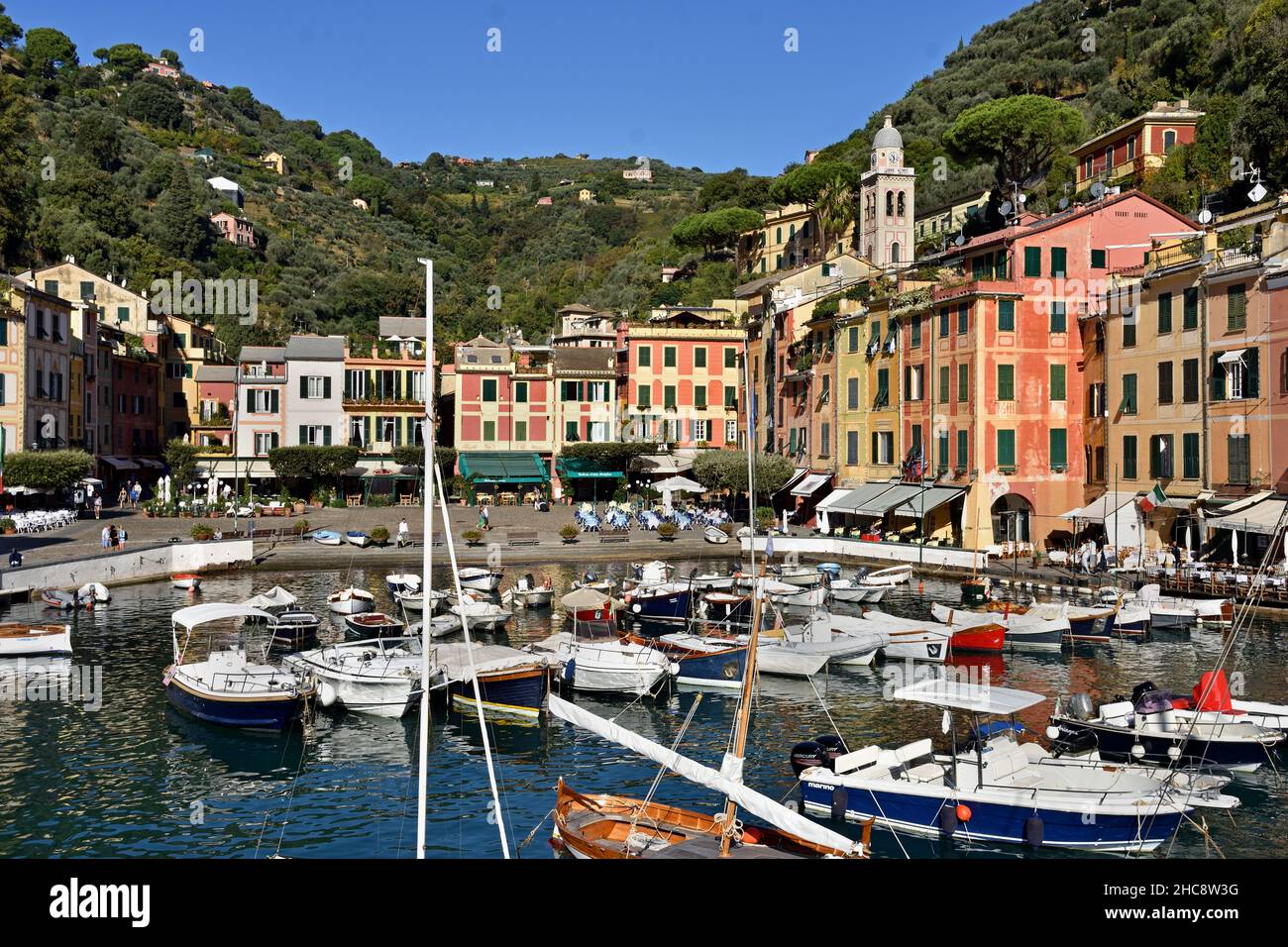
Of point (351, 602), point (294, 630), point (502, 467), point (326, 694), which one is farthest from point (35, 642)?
point (502, 467)

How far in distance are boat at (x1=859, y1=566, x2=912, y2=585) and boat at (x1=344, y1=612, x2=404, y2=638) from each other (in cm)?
2205

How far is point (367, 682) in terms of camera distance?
98.1 feet

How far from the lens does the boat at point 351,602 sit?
43938 millimetres

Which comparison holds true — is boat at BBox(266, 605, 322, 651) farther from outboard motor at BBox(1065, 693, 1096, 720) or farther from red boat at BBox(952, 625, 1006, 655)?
outboard motor at BBox(1065, 693, 1096, 720)

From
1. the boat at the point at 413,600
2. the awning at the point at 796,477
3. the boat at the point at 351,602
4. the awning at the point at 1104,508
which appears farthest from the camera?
the awning at the point at 796,477

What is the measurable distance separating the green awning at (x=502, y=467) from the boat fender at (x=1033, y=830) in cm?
6328

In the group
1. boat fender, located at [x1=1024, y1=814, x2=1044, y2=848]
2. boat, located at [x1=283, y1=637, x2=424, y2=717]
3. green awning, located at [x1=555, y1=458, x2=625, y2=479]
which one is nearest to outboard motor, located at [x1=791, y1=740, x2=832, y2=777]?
boat fender, located at [x1=1024, y1=814, x2=1044, y2=848]

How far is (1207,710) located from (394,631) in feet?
86.1

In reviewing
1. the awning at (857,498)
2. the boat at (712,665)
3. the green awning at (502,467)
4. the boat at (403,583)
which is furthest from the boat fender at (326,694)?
the green awning at (502,467)

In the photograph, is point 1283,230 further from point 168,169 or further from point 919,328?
point 168,169

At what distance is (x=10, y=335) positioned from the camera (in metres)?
65.6

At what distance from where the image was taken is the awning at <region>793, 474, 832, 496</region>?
233 ft

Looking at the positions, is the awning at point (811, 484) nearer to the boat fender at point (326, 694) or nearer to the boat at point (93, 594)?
the boat at point (93, 594)
